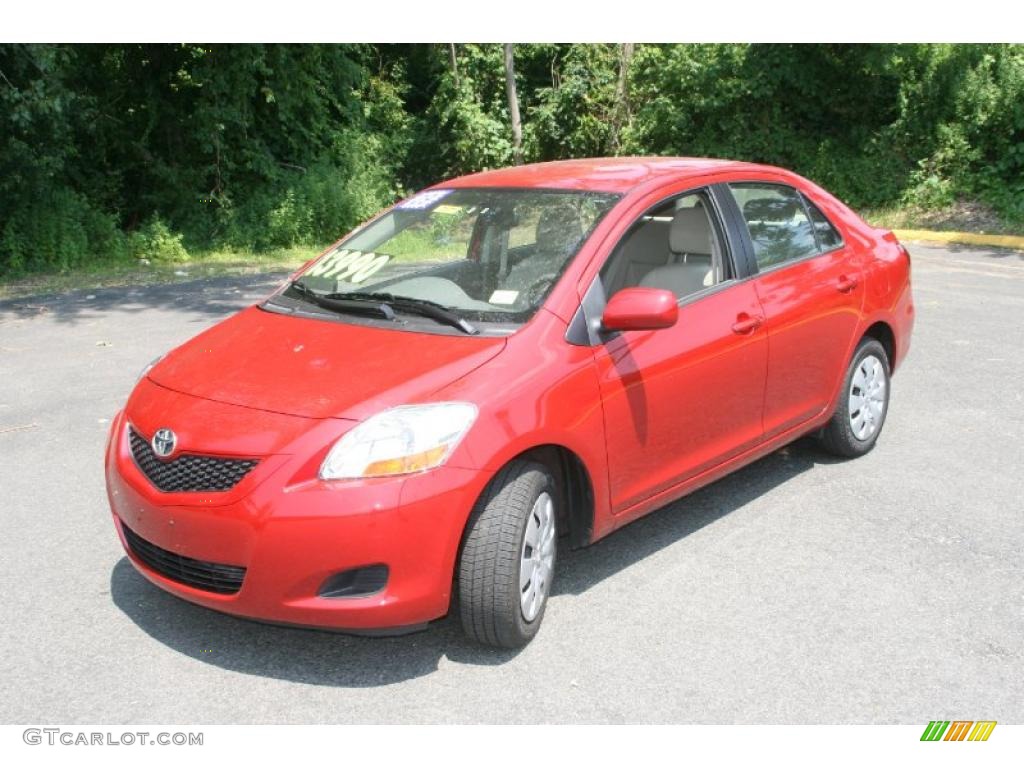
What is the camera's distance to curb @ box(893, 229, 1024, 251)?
Answer: 49.6 ft

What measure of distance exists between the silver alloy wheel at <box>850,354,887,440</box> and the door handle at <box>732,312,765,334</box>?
1.11m

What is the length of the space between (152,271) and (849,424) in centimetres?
1125

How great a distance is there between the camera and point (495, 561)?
3670 mm

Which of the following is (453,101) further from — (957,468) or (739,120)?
(957,468)

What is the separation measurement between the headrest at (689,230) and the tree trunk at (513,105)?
17634 millimetres

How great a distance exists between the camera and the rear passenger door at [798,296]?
507 cm

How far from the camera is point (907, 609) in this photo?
4.18 meters

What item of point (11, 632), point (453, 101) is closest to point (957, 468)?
point (11, 632)

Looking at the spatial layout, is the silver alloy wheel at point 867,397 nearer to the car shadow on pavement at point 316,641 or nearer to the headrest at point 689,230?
the headrest at point 689,230

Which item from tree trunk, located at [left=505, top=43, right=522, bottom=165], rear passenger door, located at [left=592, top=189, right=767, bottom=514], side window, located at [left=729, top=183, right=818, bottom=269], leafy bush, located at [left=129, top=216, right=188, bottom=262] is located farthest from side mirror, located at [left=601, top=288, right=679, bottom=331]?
tree trunk, located at [left=505, top=43, right=522, bottom=165]

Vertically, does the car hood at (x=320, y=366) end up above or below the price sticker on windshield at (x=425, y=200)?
below

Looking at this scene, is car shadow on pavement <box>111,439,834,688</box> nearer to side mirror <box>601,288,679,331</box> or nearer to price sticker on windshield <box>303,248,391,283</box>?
side mirror <box>601,288,679,331</box>

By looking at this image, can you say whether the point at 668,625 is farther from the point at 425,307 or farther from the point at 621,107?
the point at 621,107

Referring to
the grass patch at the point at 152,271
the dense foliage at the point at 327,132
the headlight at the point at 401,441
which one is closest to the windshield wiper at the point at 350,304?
the headlight at the point at 401,441
